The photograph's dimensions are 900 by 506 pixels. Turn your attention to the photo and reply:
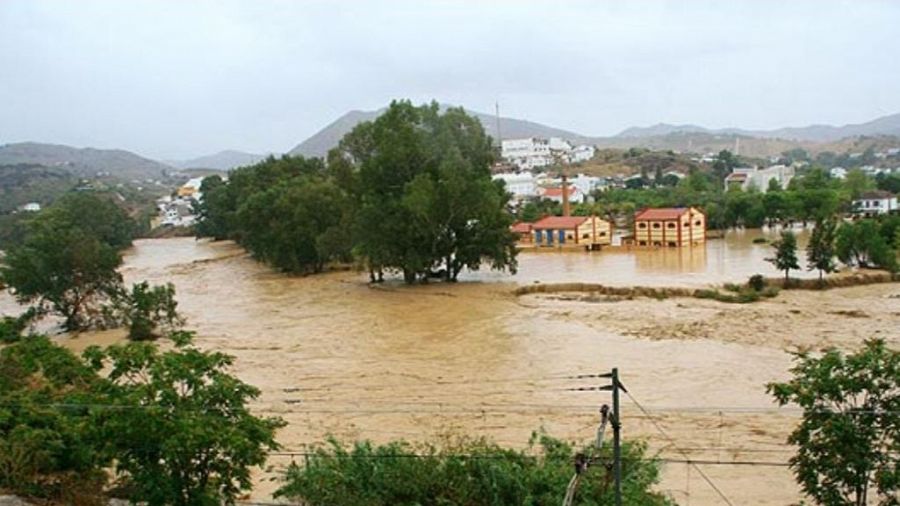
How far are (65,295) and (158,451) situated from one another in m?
21.1

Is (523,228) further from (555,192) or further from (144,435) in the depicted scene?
(144,435)

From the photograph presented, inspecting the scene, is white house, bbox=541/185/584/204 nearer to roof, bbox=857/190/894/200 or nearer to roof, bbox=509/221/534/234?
roof, bbox=509/221/534/234

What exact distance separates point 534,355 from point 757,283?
1239 centimetres

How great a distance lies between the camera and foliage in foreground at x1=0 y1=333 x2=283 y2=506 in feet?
25.6

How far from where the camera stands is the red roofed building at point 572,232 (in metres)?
48.6

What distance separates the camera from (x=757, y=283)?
28906 millimetres

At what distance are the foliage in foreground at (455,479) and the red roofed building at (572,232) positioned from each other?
130 ft

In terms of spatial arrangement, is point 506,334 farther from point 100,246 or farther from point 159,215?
point 159,215

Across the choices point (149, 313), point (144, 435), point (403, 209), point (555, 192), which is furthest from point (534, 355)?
point (555, 192)

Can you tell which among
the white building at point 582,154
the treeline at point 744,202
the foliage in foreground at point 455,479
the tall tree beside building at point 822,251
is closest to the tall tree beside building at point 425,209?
the tall tree beside building at point 822,251

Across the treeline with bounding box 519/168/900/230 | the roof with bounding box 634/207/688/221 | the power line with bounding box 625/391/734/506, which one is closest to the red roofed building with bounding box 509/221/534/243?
the treeline with bounding box 519/168/900/230

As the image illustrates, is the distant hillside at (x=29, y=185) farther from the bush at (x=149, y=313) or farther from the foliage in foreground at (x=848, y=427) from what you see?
the foliage in foreground at (x=848, y=427)

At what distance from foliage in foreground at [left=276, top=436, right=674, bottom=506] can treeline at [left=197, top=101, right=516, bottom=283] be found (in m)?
22.5

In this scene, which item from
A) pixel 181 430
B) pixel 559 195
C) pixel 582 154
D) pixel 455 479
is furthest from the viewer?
pixel 582 154
